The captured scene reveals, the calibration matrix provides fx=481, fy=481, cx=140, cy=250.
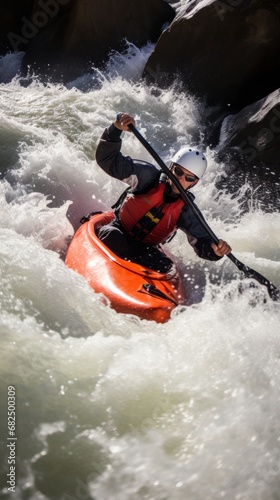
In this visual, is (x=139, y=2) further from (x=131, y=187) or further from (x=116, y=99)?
(x=131, y=187)

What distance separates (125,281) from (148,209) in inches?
29.6

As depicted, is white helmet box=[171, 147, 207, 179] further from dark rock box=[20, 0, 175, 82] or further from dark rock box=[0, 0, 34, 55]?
dark rock box=[0, 0, 34, 55]

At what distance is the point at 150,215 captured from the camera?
148 inches

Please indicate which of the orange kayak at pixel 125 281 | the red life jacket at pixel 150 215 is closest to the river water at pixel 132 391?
the orange kayak at pixel 125 281

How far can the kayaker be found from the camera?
12.2ft

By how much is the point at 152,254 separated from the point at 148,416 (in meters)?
1.83

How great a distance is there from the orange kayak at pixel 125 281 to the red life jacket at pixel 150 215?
302 mm

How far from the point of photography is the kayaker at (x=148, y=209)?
371cm

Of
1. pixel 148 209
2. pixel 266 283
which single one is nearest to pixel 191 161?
pixel 148 209

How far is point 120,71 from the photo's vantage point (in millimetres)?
9727

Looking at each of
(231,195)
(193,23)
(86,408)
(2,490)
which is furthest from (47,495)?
(193,23)

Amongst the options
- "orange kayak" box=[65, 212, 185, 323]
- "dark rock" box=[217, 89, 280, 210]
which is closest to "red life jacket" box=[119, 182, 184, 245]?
"orange kayak" box=[65, 212, 185, 323]

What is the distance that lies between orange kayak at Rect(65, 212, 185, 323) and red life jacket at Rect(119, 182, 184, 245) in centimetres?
30

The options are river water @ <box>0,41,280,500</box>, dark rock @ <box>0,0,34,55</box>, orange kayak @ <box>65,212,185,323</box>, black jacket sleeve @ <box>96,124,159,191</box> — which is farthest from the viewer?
dark rock @ <box>0,0,34,55</box>
